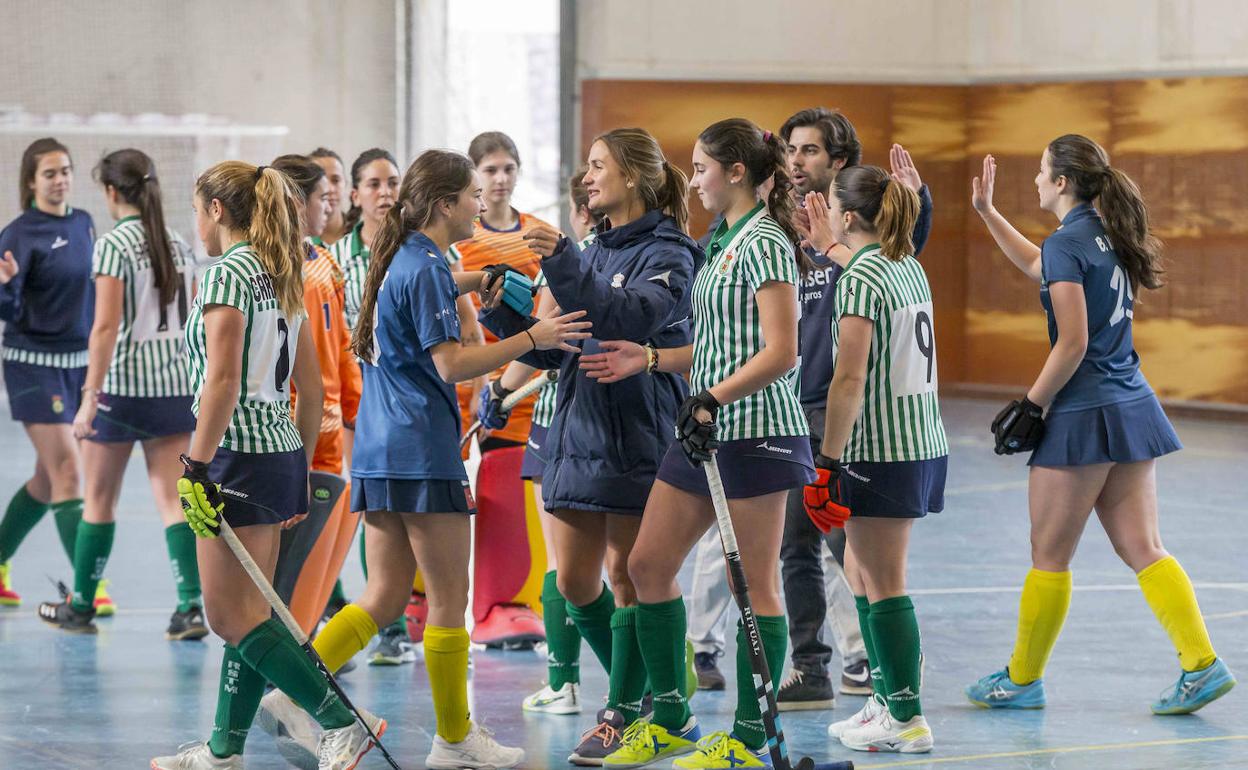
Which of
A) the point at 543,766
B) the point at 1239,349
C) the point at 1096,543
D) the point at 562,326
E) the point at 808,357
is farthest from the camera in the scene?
the point at 1239,349

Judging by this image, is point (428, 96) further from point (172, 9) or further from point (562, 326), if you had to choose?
point (562, 326)

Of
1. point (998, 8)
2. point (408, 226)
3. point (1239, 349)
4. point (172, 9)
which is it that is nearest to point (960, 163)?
point (998, 8)

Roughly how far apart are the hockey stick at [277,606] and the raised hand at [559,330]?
94 cm

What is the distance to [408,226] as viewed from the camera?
14.4 ft

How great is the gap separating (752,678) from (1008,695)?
1.20 metres

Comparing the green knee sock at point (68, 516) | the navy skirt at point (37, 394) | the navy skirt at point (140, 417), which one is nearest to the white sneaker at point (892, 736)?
the navy skirt at point (140, 417)

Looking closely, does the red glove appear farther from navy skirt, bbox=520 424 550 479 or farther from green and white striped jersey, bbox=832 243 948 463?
navy skirt, bbox=520 424 550 479

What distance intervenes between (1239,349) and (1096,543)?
586 centimetres

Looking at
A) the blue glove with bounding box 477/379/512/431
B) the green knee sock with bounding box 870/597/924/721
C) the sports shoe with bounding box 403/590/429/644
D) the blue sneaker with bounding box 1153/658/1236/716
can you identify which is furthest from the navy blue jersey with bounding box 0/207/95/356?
the blue sneaker with bounding box 1153/658/1236/716

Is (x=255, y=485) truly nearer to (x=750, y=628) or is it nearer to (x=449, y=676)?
(x=449, y=676)

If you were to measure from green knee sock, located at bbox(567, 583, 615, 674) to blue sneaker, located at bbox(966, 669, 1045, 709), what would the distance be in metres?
1.28

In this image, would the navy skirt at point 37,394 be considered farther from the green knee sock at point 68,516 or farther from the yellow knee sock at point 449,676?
the yellow knee sock at point 449,676

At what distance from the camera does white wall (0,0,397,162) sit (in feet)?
46.3

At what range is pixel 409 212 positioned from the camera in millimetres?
4363
